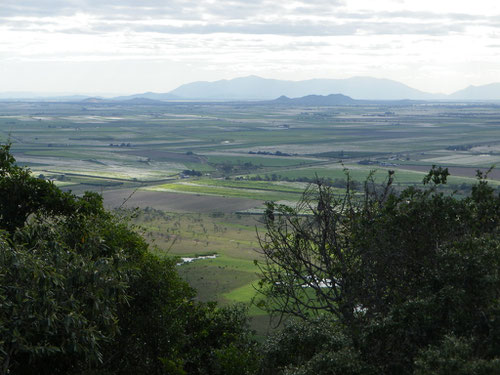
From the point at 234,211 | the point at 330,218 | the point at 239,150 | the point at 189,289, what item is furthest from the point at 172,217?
the point at 239,150

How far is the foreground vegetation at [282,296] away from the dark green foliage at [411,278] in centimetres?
3

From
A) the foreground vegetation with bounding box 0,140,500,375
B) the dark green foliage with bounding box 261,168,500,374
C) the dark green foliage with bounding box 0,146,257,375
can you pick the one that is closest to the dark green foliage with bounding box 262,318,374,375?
the foreground vegetation with bounding box 0,140,500,375

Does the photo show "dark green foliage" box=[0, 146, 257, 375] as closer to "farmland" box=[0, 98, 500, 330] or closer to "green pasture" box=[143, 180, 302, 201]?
"farmland" box=[0, 98, 500, 330]

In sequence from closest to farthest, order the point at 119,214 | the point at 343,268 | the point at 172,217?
the point at 343,268 → the point at 119,214 → the point at 172,217

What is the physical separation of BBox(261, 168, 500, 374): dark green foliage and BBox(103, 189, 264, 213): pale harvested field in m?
61.2

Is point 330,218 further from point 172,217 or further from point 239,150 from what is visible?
point 239,150

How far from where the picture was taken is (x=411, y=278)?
14.5 meters

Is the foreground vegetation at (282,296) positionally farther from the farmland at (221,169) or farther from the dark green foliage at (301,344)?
the farmland at (221,169)

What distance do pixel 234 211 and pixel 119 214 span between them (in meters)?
55.9

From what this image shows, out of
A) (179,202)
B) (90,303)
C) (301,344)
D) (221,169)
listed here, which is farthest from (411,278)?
(221,169)

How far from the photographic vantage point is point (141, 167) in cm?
11862

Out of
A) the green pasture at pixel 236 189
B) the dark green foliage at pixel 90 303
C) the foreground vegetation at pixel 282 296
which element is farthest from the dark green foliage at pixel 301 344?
the green pasture at pixel 236 189

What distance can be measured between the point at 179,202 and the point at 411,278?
70.2 metres

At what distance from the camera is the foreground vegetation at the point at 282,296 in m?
11.7
